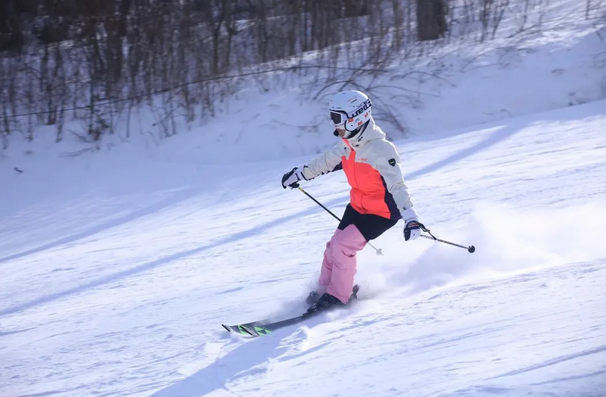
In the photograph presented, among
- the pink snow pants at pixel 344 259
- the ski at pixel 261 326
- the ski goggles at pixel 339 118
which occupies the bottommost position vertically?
the ski at pixel 261 326

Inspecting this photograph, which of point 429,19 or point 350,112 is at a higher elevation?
point 429,19

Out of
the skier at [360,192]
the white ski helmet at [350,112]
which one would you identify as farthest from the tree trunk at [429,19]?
the white ski helmet at [350,112]

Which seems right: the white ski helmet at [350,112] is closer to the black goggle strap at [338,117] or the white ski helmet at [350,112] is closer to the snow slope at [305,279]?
the black goggle strap at [338,117]

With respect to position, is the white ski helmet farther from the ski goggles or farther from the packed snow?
the packed snow

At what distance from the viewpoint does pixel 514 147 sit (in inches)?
341

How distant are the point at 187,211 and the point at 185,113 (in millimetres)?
3371

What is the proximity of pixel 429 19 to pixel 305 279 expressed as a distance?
8.57 m

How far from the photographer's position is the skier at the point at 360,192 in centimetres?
457

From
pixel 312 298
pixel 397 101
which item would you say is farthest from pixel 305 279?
pixel 397 101

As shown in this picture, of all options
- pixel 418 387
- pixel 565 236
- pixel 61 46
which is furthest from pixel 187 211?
pixel 61 46

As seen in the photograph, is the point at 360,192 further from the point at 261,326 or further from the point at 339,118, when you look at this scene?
the point at 261,326

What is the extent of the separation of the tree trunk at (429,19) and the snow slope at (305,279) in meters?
3.75

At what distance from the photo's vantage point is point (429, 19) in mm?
12750

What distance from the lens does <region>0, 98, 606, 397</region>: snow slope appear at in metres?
3.76
